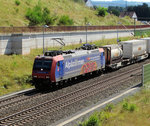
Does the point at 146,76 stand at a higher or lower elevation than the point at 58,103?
higher

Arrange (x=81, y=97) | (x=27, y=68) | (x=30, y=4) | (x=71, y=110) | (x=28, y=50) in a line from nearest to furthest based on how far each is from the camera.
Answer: (x=71, y=110), (x=81, y=97), (x=27, y=68), (x=28, y=50), (x=30, y=4)

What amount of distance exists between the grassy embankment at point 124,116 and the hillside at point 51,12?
107 ft

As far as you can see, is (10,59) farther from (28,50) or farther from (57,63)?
(57,63)

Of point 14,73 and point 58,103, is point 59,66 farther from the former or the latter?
point 14,73

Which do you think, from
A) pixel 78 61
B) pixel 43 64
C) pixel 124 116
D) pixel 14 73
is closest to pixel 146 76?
pixel 78 61

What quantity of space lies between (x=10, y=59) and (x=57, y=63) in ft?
33.3

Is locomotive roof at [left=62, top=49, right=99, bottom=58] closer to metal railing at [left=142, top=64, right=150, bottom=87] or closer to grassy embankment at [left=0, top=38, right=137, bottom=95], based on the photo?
grassy embankment at [left=0, top=38, right=137, bottom=95]

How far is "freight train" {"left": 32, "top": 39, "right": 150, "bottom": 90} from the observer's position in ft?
82.1

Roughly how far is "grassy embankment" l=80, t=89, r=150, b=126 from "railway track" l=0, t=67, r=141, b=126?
158 inches

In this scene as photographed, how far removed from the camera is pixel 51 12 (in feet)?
226

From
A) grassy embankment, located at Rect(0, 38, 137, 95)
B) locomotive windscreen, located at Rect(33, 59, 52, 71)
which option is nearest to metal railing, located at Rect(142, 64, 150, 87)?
locomotive windscreen, located at Rect(33, 59, 52, 71)

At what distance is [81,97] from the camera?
77.7ft

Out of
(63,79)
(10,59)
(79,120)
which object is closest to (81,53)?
(63,79)

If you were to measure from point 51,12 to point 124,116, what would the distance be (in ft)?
180
